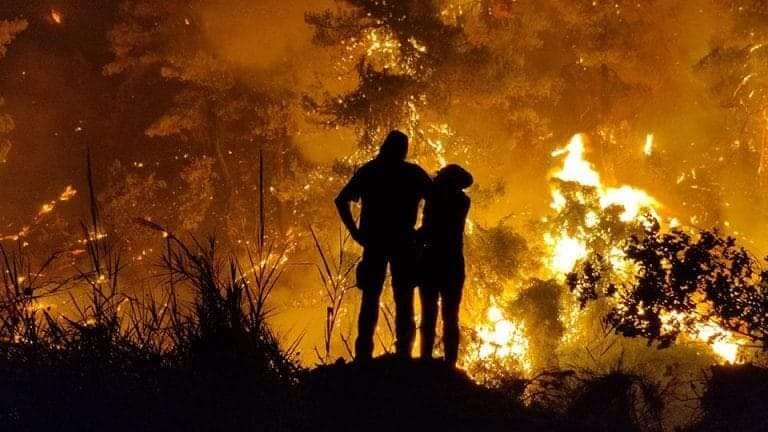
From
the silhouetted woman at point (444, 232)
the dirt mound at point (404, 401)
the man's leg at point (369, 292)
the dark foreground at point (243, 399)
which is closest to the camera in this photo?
the dark foreground at point (243, 399)

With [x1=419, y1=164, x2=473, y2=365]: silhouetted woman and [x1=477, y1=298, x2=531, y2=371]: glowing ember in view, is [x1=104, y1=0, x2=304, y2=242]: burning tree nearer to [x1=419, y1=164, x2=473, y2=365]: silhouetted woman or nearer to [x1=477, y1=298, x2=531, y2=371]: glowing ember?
[x1=477, y1=298, x2=531, y2=371]: glowing ember

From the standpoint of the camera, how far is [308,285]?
30.4 m

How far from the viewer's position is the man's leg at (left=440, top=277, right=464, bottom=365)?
6434 mm

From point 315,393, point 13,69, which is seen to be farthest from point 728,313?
point 13,69

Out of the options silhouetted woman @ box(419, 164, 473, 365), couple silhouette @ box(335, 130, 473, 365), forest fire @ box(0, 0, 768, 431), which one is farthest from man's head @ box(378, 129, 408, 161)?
forest fire @ box(0, 0, 768, 431)

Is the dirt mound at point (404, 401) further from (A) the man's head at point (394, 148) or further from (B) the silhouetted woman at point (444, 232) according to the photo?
(A) the man's head at point (394, 148)

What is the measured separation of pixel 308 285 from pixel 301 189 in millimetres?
12125

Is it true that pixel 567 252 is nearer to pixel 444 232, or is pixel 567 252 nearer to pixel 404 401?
pixel 444 232

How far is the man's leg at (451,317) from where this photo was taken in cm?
643

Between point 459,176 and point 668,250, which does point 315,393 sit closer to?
point 459,176

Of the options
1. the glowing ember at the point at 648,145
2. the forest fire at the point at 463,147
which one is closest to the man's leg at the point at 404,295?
the forest fire at the point at 463,147

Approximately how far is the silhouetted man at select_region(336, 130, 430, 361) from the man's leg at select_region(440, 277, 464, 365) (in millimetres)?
551

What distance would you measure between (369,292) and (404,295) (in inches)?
14.9

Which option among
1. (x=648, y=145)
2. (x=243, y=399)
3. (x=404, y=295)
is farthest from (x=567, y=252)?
(x=243, y=399)
